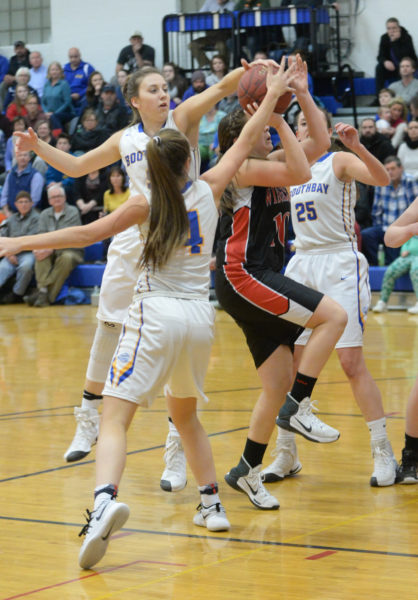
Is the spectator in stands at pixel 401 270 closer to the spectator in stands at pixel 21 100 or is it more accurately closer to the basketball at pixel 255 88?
the basketball at pixel 255 88

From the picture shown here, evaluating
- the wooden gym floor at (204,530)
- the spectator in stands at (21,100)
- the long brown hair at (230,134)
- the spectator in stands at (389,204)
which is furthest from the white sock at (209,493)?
the spectator in stands at (21,100)

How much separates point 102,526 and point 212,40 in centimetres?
1388

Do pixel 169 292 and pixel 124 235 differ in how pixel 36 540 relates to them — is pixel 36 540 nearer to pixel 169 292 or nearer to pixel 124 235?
pixel 169 292

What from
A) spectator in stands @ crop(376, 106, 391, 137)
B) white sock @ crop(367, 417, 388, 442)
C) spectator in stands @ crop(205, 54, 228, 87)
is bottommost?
white sock @ crop(367, 417, 388, 442)

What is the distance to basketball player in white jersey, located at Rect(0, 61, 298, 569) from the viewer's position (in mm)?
3846

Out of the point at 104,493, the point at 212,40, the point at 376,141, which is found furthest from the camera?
the point at 212,40

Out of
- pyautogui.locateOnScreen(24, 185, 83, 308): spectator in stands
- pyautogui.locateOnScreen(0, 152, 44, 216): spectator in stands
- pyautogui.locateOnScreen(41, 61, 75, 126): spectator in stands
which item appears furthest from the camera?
pyautogui.locateOnScreen(41, 61, 75, 126): spectator in stands

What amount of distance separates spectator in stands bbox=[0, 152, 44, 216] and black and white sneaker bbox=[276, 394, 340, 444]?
35.8ft

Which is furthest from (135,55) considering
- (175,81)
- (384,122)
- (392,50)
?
(384,122)

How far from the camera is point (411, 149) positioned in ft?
42.9

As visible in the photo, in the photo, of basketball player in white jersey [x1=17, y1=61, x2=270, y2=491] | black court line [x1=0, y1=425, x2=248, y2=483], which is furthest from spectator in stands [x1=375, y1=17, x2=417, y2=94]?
basketball player in white jersey [x1=17, y1=61, x2=270, y2=491]

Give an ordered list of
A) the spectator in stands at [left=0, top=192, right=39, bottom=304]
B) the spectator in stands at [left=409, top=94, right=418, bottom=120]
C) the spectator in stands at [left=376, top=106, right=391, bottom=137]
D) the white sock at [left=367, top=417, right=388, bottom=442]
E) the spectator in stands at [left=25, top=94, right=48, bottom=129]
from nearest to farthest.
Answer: the white sock at [left=367, top=417, right=388, bottom=442]
the spectator in stands at [left=409, top=94, right=418, bottom=120]
the spectator in stands at [left=376, top=106, right=391, bottom=137]
the spectator in stands at [left=0, top=192, right=39, bottom=304]
the spectator in stands at [left=25, top=94, right=48, bottom=129]

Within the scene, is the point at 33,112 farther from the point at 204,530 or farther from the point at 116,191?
the point at 204,530

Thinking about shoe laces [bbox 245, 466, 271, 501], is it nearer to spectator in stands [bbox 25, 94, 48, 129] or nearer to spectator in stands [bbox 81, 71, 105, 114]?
spectator in stands [bbox 81, 71, 105, 114]
